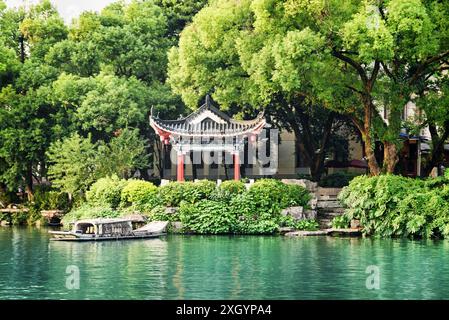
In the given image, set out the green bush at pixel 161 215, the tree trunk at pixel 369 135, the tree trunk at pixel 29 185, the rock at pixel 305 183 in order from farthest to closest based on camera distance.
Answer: the tree trunk at pixel 29 185, the rock at pixel 305 183, the green bush at pixel 161 215, the tree trunk at pixel 369 135

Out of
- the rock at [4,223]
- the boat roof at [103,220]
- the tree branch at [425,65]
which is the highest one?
the tree branch at [425,65]

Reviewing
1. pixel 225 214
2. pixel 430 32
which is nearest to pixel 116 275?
pixel 225 214

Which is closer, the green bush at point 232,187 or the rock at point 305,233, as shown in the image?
the rock at point 305,233

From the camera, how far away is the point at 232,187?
34.8 meters

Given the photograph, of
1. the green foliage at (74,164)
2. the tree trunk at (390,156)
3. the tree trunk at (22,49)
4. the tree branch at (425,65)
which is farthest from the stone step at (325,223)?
the tree trunk at (22,49)

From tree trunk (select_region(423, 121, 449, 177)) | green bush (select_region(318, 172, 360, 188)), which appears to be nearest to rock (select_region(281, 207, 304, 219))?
green bush (select_region(318, 172, 360, 188))

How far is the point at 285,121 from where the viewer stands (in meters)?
41.7

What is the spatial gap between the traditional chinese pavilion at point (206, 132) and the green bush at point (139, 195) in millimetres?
2301

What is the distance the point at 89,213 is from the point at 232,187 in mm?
4965

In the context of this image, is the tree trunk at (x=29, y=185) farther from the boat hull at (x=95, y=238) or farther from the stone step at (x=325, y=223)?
the stone step at (x=325, y=223)

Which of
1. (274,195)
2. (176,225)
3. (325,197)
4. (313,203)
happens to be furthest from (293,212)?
(176,225)

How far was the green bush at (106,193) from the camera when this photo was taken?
1410 inches
